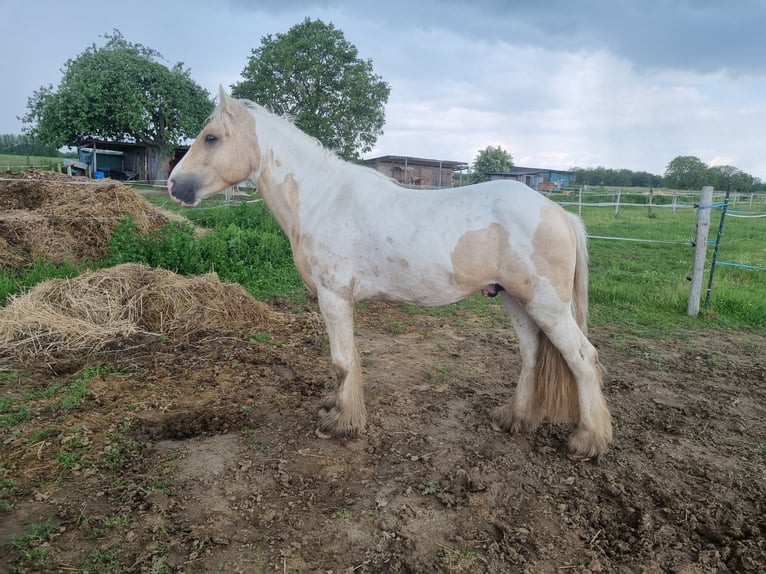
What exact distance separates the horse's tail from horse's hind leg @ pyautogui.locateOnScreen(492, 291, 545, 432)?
4cm

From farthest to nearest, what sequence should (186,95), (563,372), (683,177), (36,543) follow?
(683,177) < (186,95) < (563,372) < (36,543)

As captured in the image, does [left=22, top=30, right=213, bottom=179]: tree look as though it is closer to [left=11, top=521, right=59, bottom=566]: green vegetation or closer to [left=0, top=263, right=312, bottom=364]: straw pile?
[left=0, top=263, right=312, bottom=364]: straw pile

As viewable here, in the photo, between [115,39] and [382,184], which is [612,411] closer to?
[382,184]

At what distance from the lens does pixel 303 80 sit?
2952 cm

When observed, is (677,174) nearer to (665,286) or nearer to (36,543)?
(665,286)

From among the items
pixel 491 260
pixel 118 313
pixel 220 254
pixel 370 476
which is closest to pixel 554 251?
pixel 491 260

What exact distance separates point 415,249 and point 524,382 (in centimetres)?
132

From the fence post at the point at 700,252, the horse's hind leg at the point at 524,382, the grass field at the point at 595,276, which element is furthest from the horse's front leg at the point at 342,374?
the fence post at the point at 700,252

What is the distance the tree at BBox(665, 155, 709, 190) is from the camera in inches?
1745

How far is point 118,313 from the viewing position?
193 inches

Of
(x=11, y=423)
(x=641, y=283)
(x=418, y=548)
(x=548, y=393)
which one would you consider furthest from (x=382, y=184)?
(x=641, y=283)

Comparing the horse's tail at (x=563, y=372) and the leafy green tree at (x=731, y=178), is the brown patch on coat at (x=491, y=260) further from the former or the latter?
the leafy green tree at (x=731, y=178)

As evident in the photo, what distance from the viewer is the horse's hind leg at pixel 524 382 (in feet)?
10.6

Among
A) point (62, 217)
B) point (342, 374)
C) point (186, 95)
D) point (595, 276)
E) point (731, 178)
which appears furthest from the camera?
point (731, 178)
